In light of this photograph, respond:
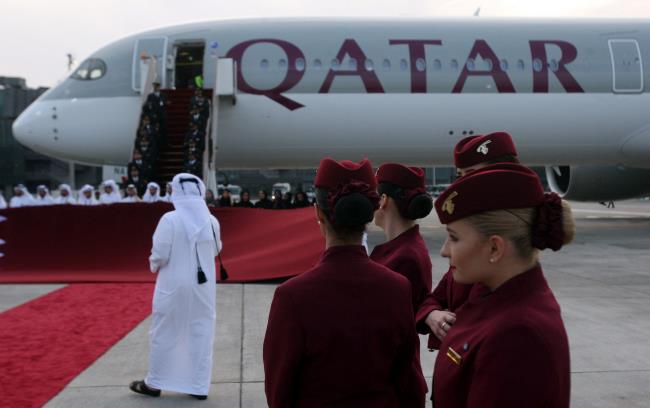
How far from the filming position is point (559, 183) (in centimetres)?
2041

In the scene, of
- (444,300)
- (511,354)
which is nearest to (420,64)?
(444,300)

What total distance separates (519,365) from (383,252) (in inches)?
73.1

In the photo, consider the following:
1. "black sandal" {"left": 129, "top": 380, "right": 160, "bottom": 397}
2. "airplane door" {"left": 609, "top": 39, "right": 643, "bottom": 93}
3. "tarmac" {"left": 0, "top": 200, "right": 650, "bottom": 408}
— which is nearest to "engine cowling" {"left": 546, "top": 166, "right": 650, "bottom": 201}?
"airplane door" {"left": 609, "top": 39, "right": 643, "bottom": 93}

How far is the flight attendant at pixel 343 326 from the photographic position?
6.90ft

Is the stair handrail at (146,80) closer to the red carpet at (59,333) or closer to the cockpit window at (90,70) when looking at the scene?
the cockpit window at (90,70)

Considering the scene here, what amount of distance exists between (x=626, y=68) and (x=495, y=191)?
15.5m

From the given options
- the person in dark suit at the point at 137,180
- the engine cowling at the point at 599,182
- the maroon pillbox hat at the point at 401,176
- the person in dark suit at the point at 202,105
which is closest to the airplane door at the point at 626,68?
the engine cowling at the point at 599,182

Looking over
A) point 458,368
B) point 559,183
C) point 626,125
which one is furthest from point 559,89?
point 458,368

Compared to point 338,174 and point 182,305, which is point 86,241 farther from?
point 338,174

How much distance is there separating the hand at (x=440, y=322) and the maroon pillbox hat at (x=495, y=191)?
0.73 meters

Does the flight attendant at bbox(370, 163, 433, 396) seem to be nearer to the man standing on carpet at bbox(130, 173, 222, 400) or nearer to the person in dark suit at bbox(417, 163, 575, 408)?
the person in dark suit at bbox(417, 163, 575, 408)

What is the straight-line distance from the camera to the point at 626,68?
15.3 m

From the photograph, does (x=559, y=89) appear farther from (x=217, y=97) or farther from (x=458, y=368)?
(x=458, y=368)

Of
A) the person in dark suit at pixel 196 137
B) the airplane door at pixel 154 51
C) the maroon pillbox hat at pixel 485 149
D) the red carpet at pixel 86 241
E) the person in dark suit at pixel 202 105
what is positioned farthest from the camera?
the airplane door at pixel 154 51
